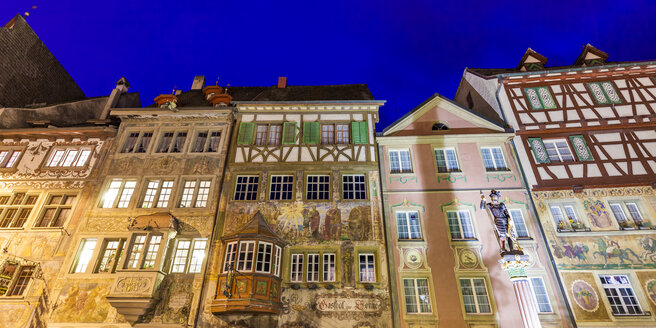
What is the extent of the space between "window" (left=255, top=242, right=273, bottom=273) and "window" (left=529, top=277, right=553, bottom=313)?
33.2 feet

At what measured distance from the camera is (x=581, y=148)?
15352 mm

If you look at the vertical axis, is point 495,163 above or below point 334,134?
below

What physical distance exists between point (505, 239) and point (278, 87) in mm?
15739

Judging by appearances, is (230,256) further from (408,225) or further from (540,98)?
(540,98)

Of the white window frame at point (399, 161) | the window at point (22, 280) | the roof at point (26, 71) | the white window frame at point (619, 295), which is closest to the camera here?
the white window frame at point (619, 295)

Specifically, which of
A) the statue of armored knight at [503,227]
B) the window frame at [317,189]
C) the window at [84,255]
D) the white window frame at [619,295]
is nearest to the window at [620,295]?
the white window frame at [619,295]

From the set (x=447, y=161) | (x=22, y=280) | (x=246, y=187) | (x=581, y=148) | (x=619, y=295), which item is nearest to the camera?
(x=619, y=295)

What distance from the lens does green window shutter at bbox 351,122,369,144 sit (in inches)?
640

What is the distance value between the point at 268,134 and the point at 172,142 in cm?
478

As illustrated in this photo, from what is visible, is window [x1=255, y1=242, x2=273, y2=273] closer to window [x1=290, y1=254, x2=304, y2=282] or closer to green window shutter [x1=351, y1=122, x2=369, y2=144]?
window [x1=290, y1=254, x2=304, y2=282]

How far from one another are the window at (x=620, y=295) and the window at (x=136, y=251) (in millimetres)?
17859

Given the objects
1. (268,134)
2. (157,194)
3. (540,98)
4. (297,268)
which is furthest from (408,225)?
(157,194)

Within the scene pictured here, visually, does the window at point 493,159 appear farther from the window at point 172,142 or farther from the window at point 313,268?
the window at point 172,142

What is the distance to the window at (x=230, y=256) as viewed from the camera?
12673mm
